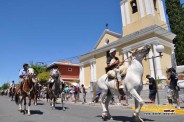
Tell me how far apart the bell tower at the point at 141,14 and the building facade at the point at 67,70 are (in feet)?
88.8

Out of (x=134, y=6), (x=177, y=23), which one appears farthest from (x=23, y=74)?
(x=177, y=23)

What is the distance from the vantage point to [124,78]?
7.37 m

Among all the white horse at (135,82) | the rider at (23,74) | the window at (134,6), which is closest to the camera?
the white horse at (135,82)

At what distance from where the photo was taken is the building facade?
185 feet

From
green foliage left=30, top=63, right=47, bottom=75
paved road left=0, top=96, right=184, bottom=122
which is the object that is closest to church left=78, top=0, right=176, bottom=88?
paved road left=0, top=96, right=184, bottom=122

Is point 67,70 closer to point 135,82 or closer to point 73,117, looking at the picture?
point 73,117

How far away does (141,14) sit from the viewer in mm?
31109

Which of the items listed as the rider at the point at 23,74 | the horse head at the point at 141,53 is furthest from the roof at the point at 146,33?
the horse head at the point at 141,53

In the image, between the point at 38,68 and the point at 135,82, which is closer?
the point at 135,82

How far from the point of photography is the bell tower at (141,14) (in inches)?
1192

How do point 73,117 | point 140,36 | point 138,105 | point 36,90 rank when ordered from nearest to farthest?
point 138,105 → point 73,117 → point 36,90 → point 140,36

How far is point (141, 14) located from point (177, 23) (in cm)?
738

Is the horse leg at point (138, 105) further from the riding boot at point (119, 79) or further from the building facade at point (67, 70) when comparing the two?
the building facade at point (67, 70)

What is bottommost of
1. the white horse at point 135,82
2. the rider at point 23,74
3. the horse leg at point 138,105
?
the horse leg at point 138,105
